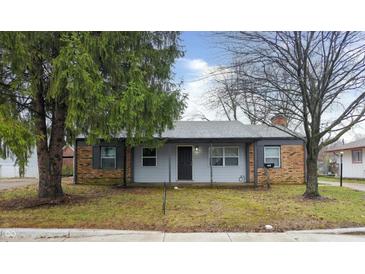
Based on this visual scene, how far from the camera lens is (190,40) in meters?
9.21

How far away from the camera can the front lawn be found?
6375 millimetres

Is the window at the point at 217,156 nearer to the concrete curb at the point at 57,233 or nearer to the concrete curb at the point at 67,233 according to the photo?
the concrete curb at the point at 67,233

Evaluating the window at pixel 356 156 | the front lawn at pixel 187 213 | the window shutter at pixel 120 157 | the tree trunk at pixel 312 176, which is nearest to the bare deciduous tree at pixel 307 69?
the tree trunk at pixel 312 176

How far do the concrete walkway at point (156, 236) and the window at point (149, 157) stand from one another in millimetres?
9231

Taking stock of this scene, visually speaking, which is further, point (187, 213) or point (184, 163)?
point (184, 163)

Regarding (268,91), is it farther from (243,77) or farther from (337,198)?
(337,198)

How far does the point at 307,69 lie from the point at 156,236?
7.05 metres

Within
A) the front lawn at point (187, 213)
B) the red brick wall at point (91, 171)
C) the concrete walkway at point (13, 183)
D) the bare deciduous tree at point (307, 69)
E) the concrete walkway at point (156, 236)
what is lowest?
the concrete walkway at point (156, 236)

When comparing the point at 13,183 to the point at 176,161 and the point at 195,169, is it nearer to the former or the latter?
the point at 176,161

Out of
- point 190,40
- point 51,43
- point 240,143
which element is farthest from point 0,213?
point 240,143

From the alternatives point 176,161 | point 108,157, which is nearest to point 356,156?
point 176,161

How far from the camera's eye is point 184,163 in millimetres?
15344

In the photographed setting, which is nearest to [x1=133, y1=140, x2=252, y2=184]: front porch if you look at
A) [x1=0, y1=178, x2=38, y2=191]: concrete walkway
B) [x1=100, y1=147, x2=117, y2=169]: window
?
[x1=100, y1=147, x2=117, y2=169]: window

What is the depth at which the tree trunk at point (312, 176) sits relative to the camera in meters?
10.3
